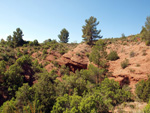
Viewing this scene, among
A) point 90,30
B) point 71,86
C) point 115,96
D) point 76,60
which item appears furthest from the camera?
point 90,30

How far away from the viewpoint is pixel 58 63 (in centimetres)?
2498

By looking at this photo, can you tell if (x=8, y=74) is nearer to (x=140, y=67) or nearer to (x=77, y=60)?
(x=77, y=60)

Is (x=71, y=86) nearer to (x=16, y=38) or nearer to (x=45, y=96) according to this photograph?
(x=45, y=96)

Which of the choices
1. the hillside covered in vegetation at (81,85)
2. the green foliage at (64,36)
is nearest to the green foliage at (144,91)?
the hillside covered in vegetation at (81,85)

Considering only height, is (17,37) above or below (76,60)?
above

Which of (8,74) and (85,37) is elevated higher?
(85,37)

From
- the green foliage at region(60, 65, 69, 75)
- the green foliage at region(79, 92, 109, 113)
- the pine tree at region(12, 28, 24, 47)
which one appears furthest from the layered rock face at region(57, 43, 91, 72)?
the pine tree at region(12, 28, 24, 47)

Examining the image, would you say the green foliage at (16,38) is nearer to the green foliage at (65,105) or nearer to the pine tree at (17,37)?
the pine tree at (17,37)

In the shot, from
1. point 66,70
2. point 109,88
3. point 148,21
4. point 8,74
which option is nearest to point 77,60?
point 66,70

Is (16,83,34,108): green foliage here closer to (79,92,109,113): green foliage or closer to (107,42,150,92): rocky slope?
(79,92,109,113): green foliage

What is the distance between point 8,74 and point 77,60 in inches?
585

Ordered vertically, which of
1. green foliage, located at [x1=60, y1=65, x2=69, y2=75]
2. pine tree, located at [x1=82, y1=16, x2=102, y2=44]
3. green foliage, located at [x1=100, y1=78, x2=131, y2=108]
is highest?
pine tree, located at [x1=82, y1=16, x2=102, y2=44]

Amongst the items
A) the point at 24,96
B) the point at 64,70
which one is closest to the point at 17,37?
the point at 64,70

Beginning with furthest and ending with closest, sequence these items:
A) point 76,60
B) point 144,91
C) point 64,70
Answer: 1. point 76,60
2. point 64,70
3. point 144,91
